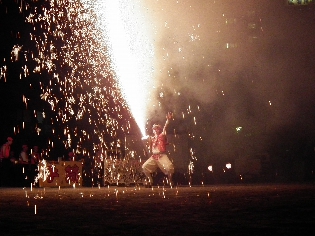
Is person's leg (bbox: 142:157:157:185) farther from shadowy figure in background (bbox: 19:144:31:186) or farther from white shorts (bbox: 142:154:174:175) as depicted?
shadowy figure in background (bbox: 19:144:31:186)

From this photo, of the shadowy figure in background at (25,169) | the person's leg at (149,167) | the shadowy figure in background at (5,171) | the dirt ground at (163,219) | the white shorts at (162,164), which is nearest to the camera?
the dirt ground at (163,219)

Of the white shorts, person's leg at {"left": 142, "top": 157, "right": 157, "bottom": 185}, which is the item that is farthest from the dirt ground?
person's leg at {"left": 142, "top": 157, "right": 157, "bottom": 185}

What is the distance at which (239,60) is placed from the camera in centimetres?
1970

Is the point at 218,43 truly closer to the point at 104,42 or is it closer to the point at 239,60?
the point at 239,60

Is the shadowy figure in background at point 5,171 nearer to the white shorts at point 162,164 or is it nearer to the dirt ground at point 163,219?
the white shorts at point 162,164

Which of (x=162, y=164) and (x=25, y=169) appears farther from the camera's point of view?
(x=25, y=169)

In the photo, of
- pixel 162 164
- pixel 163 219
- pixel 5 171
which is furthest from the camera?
pixel 5 171

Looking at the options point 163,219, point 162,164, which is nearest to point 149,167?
point 162,164

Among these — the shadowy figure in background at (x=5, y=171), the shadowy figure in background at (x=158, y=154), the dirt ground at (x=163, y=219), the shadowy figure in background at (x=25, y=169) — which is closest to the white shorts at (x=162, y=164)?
the shadowy figure in background at (x=158, y=154)

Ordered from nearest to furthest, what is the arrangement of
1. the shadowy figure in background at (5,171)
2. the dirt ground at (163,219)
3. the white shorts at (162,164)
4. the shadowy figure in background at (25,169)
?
1. the dirt ground at (163,219)
2. the white shorts at (162,164)
3. the shadowy figure in background at (5,171)
4. the shadowy figure in background at (25,169)

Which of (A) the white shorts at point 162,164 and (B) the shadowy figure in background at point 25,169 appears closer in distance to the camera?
(A) the white shorts at point 162,164

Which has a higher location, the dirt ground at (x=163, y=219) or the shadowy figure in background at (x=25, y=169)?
the shadowy figure in background at (x=25, y=169)

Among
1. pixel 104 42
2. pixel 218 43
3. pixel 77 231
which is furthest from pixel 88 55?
pixel 77 231

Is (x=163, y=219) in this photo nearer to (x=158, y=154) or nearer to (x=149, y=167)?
(x=158, y=154)
